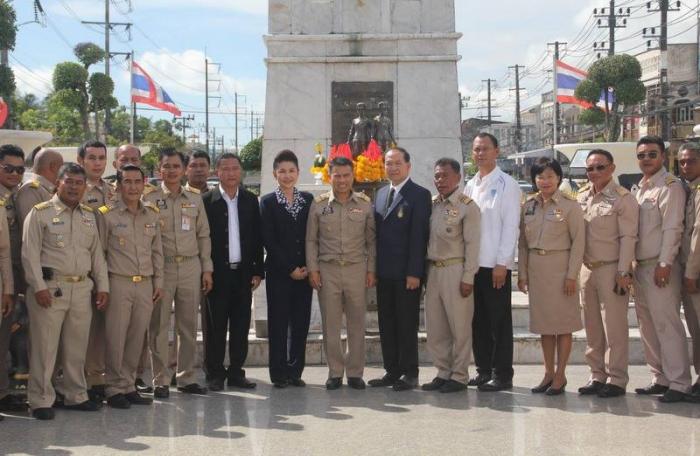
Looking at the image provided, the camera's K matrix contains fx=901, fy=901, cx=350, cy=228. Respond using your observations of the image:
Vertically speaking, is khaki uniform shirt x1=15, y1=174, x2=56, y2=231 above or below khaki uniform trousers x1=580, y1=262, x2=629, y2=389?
above

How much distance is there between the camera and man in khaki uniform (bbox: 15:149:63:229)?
18.7ft

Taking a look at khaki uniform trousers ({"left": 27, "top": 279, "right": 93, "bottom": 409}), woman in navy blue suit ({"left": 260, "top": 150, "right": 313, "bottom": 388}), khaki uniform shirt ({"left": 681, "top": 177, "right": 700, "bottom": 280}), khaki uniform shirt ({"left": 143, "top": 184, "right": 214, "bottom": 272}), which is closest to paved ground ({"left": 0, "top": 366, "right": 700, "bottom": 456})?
khaki uniform trousers ({"left": 27, "top": 279, "right": 93, "bottom": 409})

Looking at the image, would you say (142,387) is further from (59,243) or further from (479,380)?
(479,380)

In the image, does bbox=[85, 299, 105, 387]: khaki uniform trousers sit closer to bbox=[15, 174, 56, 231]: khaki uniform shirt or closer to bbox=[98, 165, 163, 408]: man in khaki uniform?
bbox=[98, 165, 163, 408]: man in khaki uniform

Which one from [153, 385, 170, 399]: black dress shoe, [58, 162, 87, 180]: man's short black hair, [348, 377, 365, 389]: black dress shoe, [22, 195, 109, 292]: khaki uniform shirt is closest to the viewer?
[22, 195, 109, 292]: khaki uniform shirt

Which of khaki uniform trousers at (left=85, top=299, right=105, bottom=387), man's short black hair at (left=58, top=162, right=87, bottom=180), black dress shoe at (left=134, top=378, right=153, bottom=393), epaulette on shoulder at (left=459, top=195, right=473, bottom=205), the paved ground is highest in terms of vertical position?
man's short black hair at (left=58, top=162, right=87, bottom=180)

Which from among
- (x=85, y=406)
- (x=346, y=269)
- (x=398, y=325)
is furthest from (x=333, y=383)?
(x=85, y=406)

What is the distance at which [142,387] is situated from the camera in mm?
6246

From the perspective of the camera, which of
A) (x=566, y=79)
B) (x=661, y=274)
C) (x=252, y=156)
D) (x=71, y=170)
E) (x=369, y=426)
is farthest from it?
(x=252, y=156)

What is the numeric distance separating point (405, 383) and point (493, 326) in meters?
0.72

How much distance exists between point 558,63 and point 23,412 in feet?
64.5

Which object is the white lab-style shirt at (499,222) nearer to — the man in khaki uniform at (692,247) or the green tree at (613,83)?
the man in khaki uniform at (692,247)

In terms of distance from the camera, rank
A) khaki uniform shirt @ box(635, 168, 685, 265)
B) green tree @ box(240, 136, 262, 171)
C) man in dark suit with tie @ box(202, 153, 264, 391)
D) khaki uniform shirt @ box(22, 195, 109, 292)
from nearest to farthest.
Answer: khaki uniform shirt @ box(22, 195, 109, 292), khaki uniform shirt @ box(635, 168, 685, 265), man in dark suit with tie @ box(202, 153, 264, 391), green tree @ box(240, 136, 262, 171)

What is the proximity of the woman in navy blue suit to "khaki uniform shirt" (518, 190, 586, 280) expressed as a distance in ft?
5.18
